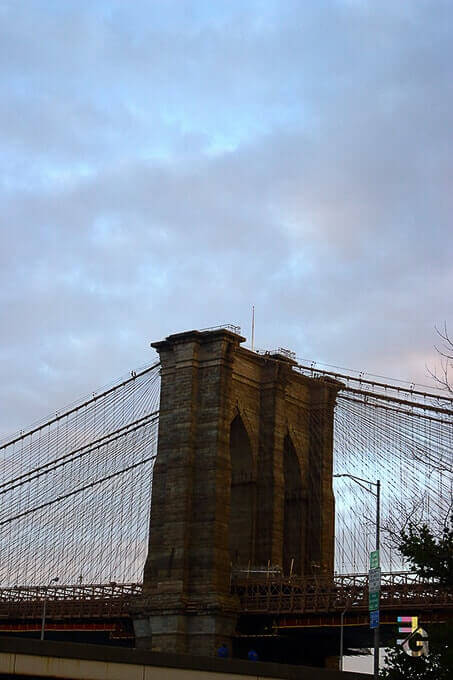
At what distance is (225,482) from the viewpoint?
7288 centimetres

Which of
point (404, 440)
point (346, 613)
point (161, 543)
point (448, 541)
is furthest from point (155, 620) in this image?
point (448, 541)

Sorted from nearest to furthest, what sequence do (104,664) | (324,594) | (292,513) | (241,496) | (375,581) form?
(104,664)
(375,581)
(324,594)
(241,496)
(292,513)

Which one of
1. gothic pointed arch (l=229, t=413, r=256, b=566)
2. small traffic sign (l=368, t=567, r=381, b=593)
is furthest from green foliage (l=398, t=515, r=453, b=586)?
gothic pointed arch (l=229, t=413, r=256, b=566)

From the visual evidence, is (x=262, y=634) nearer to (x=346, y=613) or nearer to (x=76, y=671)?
(x=346, y=613)

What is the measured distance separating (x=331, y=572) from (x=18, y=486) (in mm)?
24496

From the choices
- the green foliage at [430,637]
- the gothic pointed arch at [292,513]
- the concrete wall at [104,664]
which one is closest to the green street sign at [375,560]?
the green foliage at [430,637]

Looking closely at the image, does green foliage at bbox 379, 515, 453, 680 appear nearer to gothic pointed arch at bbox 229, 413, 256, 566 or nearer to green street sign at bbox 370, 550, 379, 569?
green street sign at bbox 370, 550, 379, 569

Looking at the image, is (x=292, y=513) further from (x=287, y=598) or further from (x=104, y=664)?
(x=104, y=664)

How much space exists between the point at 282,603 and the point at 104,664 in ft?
127

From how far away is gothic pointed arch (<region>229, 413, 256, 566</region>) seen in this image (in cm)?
7744

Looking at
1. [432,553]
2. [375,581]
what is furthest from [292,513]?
[432,553]

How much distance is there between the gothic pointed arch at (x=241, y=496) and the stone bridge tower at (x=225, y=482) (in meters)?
0.06

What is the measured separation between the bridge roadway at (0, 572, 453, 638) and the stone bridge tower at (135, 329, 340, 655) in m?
1.97

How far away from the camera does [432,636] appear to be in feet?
117
